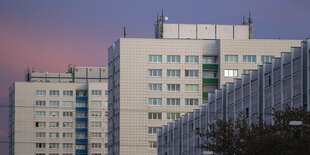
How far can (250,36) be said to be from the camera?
189 m

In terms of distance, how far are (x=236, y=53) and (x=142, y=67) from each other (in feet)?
55.2

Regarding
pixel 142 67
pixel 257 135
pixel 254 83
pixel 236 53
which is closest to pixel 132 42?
pixel 142 67

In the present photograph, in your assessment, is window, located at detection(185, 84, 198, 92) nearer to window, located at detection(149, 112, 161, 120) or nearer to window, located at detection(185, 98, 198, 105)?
window, located at detection(185, 98, 198, 105)

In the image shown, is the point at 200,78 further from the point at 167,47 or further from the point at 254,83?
the point at 254,83

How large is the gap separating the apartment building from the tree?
12.4 feet

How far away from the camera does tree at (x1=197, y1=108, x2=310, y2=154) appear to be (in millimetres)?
73562

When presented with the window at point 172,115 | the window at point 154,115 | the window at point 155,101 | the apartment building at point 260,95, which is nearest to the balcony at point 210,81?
the window at point 172,115

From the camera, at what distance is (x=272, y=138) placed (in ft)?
245

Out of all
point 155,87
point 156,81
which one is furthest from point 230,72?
point 155,87

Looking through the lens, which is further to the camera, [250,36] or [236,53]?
[250,36]

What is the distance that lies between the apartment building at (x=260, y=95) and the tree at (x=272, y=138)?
3.78m

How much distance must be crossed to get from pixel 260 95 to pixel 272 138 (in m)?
35.9

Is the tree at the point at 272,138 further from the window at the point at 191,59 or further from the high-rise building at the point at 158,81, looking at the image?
the window at the point at 191,59

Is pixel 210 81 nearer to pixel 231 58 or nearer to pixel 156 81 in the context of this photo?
pixel 231 58
